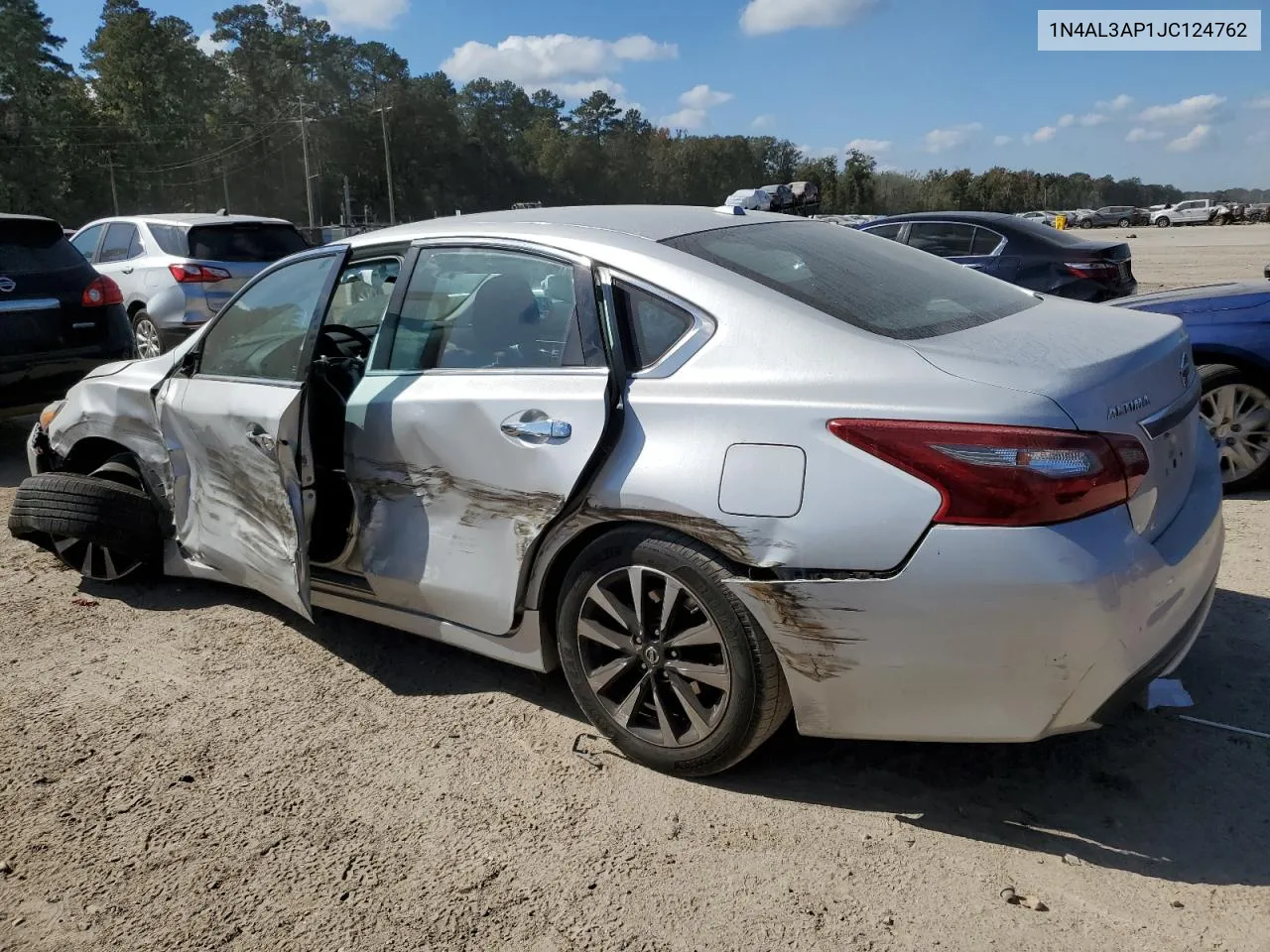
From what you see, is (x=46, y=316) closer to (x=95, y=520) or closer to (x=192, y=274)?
(x=192, y=274)

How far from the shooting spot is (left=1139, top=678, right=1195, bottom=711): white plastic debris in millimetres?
2953

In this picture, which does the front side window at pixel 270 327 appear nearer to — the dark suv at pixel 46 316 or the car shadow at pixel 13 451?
the car shadow at pixel 13 451

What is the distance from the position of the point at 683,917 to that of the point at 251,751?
5.09 ft

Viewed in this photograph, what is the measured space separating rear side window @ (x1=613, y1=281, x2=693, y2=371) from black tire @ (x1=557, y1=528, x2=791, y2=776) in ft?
1.69

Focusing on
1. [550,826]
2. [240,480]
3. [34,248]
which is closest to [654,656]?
[550,826]

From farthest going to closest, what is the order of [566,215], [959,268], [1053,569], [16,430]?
[16,430], [959,268], [566,215], [1053,569]

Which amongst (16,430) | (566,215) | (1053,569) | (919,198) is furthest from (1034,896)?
(919,198)

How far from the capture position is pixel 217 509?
382 cm

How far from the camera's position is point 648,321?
285cm

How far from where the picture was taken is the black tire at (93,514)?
4.14 m

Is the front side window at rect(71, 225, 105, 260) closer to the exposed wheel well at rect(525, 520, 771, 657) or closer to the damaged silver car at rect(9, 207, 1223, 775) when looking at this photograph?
the damaged silver car at rect(9, 207, 1223, 775)

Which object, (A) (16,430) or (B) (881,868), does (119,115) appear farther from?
(B) (881,868)

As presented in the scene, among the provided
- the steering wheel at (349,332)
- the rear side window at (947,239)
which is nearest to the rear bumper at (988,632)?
the steering wheel at (349,332)

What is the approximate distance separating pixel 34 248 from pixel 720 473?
255 inches
